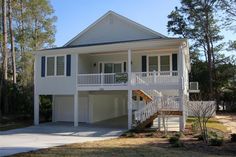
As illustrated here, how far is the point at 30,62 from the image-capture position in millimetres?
41250

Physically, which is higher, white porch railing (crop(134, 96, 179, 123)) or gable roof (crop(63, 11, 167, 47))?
gable roof (crop(63, 11, 167, 47))

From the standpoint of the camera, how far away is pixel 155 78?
2192 cm

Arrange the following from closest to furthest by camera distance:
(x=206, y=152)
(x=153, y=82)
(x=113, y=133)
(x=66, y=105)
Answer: (x=206, y=152), (x=113, y=133), (x=153, y=82), (x=66, y=105)

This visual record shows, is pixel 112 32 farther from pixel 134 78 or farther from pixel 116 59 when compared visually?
pixel 134 78

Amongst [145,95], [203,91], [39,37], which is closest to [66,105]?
[145,95]

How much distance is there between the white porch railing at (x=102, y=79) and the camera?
75.7ft

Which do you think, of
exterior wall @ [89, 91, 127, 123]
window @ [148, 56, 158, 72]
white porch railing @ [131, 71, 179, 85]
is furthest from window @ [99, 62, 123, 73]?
white porch railing @ [131, 71, 179, 85]

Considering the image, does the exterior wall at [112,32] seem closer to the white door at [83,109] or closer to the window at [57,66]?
the window at [57,66]

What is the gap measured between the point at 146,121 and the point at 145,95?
295cm

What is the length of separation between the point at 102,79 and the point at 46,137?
6505 millimetres

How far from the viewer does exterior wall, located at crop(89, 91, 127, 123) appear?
1081 inches

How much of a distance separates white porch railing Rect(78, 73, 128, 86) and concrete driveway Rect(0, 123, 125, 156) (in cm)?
326

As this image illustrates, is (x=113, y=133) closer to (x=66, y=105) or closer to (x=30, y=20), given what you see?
(x=66, y=105)

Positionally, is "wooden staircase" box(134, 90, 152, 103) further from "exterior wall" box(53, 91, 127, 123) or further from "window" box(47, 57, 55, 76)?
"window" box(47, 57, 55, 76)
